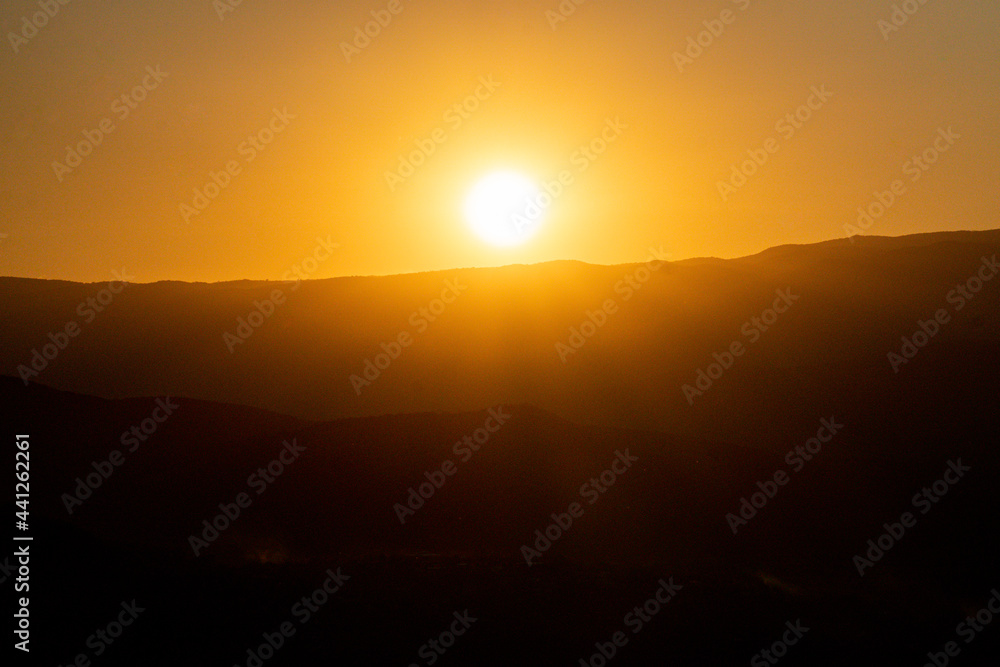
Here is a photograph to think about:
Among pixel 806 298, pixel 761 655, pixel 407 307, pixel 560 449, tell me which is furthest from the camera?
pixel 407 307

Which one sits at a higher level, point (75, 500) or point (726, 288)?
point (726, 288)

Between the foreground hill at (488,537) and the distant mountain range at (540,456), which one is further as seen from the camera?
the distant mountain range at (540,456)

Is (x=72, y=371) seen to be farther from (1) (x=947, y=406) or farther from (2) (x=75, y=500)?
(1) (x=947, y=406)

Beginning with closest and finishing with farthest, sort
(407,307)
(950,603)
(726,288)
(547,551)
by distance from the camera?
1. (950,603)
2. (547,551)
3. (726,288)
4. (407,307)

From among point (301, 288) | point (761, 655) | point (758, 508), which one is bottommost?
point (761, 655)

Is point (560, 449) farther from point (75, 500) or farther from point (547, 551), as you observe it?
point (75, 500)

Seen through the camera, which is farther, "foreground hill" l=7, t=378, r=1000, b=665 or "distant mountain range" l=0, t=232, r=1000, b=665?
"distant mountain range" l=0, t=232, r=1000, b=665

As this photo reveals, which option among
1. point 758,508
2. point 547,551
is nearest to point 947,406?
point 758,508

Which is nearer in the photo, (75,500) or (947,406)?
(75,500)

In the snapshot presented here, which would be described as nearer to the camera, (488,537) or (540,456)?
(488,537)

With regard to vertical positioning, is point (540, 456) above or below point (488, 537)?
above
